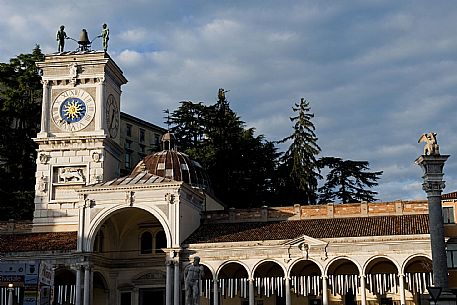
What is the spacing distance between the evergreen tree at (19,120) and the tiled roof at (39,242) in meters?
12.6

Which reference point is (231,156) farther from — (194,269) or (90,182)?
(194,269)

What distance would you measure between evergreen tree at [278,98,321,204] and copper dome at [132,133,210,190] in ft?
49.0

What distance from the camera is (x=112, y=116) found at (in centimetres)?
5362

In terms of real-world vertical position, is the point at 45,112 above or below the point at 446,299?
above

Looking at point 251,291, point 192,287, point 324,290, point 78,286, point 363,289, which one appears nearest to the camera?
point 192,287

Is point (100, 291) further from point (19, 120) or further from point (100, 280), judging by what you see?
point (19, 120)

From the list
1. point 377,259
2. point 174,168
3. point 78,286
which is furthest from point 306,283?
point 78,286

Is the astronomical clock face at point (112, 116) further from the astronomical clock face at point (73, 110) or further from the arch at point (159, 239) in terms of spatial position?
the arch at point (159, 239)

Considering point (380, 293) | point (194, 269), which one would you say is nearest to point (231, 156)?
point (380, 293)

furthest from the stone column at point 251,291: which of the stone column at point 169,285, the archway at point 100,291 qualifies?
the archway at point 100,291

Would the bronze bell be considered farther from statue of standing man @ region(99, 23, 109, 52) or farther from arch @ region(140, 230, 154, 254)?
arch @ region(140, 230, 154, 254)

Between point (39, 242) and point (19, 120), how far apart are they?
24.1 metres

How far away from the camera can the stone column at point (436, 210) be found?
26594 millimetres

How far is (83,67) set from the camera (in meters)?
52.3
